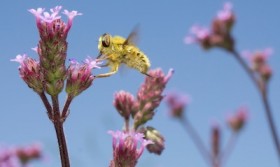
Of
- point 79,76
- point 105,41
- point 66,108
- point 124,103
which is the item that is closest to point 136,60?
point 105,41

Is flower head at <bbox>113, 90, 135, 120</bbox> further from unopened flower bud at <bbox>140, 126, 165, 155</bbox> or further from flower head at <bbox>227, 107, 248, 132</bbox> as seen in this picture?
flower head at <bbox>227, 107, 248, 132</bbox>

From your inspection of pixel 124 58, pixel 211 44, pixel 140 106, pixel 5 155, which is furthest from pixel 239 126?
pixel 124 58

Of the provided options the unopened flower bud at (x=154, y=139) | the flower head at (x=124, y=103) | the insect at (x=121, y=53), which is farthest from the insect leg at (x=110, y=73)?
the flower head at (x=124, y=103)

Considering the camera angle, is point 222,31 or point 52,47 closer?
point 52,47

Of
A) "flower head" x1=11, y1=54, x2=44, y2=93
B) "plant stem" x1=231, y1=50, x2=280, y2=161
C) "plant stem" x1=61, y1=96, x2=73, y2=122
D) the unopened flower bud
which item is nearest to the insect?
"plant stem" x1=61, y1=96, x2=73, y2=122

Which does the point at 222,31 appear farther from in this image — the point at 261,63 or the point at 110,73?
the point at 110,73

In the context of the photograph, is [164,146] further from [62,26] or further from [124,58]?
[62,26]

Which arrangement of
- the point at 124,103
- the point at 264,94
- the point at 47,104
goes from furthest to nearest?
1. the point at 264,94
2. the point at 124,103
3. the point at 47,104

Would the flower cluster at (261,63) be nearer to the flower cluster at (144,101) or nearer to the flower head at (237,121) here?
the flower head at (237,121)
